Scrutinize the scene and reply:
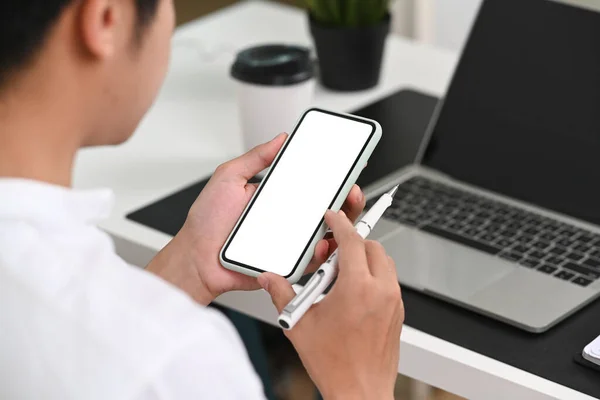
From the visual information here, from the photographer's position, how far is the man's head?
0.59m

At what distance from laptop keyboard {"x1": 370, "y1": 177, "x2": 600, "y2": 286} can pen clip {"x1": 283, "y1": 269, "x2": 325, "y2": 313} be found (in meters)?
0.28

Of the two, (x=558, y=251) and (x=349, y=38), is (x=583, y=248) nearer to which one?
(x=558, y=251)

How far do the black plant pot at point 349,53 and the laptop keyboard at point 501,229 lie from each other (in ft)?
1.03

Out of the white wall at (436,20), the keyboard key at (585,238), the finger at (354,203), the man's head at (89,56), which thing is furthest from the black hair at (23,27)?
the white wall at (436,20)

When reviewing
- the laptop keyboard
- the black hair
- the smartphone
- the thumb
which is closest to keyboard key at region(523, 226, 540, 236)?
the laptop keyboard

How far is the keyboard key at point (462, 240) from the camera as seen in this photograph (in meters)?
0.98

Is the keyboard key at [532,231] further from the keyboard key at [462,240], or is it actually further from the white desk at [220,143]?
the white desk at [220,143]

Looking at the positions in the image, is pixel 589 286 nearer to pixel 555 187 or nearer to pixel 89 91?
pixel 555 187

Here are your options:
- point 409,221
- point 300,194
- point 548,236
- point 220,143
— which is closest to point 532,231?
point 548,236

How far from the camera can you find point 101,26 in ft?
1.99

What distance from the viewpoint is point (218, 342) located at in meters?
0.58

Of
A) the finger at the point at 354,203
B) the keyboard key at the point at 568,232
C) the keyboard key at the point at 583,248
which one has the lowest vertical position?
the keyboard key at the point at 568,232

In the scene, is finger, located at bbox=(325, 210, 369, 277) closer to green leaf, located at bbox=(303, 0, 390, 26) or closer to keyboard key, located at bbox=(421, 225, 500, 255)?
keyboard key, located at bbox=(421, 225, 500, 255)

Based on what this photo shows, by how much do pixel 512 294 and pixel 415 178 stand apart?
254mm
